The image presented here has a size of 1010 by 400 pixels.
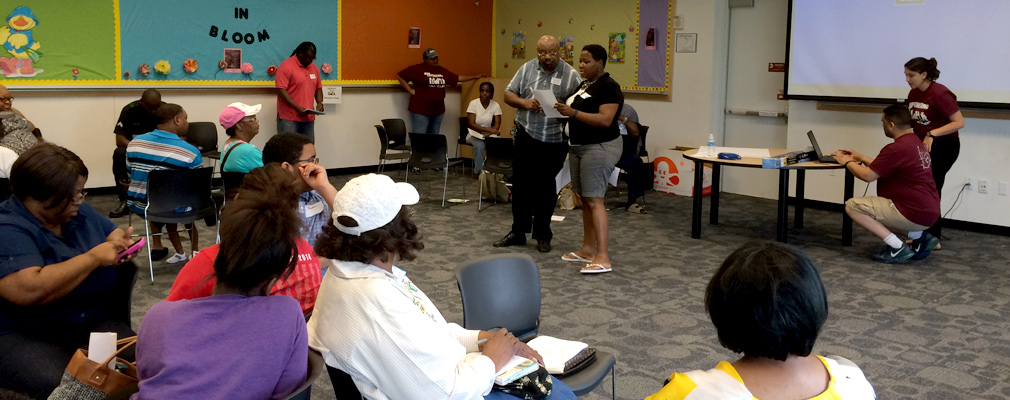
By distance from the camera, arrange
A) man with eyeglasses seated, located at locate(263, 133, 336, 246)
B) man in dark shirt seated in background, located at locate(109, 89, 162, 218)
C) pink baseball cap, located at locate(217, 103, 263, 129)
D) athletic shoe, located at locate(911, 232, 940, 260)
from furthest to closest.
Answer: man in dark shirt seated in background, located at locate(109, 89, 162, 218) < athletic shoe, located at locate(911, 232, 940, 260) < pink baseball cap, located at locate(217, 103, 263, 129) < man with eyeglasses seated, located at locate(263, 133, 336, 246)

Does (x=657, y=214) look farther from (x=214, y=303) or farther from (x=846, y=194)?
(x=214, y=303)

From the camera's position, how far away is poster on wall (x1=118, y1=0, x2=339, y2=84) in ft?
28.0

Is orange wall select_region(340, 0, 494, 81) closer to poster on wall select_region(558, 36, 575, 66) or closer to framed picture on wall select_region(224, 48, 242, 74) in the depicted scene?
framed picture on wall select_region(224, 48, 242, 74)

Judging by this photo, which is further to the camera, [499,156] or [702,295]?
[499,156]

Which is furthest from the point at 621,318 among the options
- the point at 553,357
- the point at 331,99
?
the point at 331,99

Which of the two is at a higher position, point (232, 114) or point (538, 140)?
point (232, 114)

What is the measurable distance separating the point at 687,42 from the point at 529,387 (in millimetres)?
7470

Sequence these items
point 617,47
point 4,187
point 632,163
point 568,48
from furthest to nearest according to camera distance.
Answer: point 568,48 < point 617,47 < point 632,163 < point 4,187

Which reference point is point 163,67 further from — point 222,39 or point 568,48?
point 568,48

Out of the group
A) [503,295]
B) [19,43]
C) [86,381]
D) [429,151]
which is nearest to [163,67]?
[19,43]

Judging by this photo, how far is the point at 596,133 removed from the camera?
5.53m

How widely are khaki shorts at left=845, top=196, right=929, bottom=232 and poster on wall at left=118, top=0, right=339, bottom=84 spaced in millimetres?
6340

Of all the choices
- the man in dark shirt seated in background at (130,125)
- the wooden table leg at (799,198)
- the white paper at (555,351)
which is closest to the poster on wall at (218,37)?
the man in dark shirt seated in background at (130,125)

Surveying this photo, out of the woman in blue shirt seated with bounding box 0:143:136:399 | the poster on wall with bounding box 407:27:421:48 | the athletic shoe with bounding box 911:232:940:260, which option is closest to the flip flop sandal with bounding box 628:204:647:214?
the athletic shoe with bounding box 911:232:940:260
